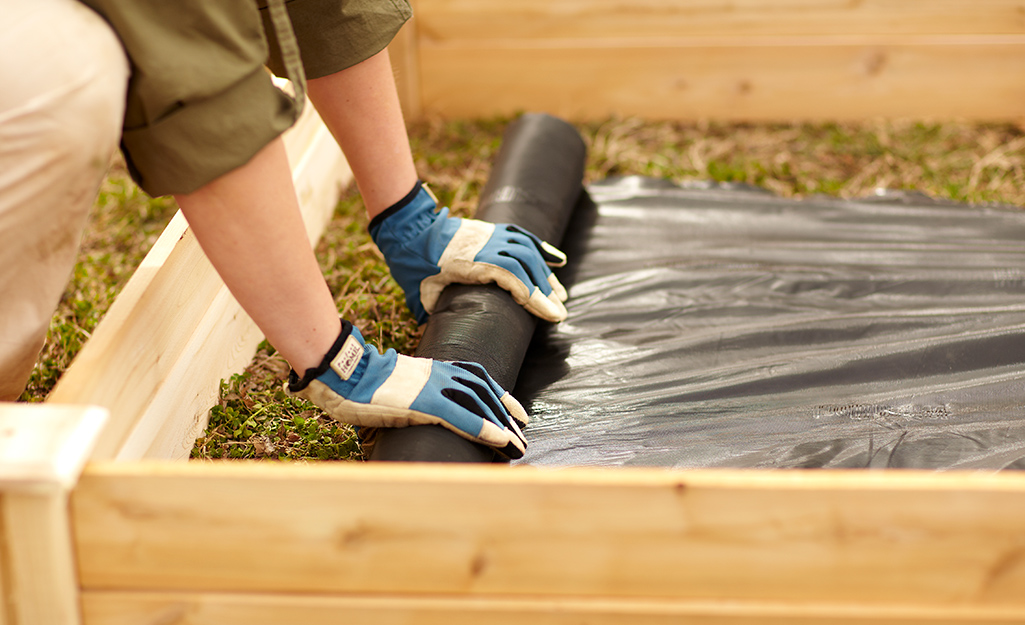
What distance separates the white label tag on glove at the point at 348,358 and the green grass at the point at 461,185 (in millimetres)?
233

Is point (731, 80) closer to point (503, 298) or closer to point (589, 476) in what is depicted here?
point (503, 298)

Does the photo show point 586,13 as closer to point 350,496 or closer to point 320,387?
point 320,387

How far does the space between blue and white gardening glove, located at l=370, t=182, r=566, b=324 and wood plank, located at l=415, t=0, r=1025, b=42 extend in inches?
49.9

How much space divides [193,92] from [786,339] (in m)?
1.05

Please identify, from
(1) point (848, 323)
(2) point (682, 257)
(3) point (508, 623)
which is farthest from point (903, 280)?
(3) point (508, 623)

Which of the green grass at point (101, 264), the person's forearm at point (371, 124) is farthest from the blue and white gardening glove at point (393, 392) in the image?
the green grass at point (101, 264)

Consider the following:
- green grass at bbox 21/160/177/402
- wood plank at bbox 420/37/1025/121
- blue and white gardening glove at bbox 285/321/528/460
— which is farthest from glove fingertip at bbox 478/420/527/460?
wood plank at bbox 420/37/1025/121

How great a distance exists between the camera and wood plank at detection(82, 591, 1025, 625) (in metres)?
0.79

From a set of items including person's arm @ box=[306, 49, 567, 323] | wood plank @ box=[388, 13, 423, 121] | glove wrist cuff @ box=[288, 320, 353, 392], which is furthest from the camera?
wood plank @ box=[388, 13, 423, 121]

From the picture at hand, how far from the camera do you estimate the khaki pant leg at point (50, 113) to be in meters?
0.79

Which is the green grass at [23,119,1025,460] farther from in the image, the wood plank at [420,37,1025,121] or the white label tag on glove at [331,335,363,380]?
the white label tag on glove at [331,335,363,380]

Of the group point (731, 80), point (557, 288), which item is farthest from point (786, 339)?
point (731, 80)

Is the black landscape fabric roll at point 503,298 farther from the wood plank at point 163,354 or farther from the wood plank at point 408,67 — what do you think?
the wood plank at point 408,67

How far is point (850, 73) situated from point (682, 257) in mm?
1231
